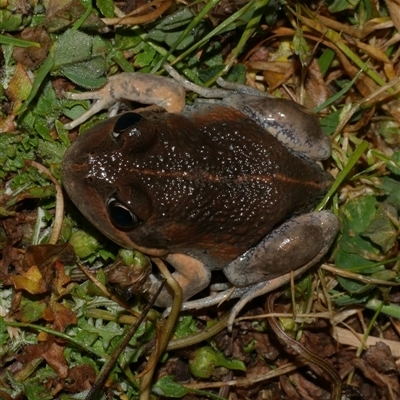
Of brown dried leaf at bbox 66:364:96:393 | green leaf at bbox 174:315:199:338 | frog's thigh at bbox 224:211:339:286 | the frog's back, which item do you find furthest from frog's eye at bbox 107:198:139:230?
brown dried leaf at bbox 66:364:96:393

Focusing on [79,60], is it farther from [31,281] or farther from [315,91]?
[315,91]

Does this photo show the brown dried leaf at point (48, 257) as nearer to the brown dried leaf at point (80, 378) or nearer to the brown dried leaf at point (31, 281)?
the brown dried leaf at point (31, 281)

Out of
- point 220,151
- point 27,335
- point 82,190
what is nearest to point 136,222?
point 82,190

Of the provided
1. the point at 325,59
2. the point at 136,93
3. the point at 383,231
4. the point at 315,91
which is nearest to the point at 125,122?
the point at 136,93

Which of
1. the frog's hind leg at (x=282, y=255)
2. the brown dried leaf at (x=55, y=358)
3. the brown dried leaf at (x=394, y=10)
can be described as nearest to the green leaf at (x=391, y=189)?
the frog's hind leg at (x=282, y=255)

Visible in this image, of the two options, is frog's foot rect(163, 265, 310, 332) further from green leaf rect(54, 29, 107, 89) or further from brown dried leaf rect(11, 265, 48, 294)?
green leaf rect(54, 29, 107, 89)

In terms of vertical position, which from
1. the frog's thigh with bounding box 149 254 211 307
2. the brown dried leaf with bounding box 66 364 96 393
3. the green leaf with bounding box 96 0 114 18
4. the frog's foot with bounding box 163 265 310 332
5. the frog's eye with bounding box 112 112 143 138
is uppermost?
the green leaf with bounding box 96 0 114 18

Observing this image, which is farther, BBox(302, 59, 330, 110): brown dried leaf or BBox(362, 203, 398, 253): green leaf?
BBox(302, 59, 330, 110): brown dried leaf

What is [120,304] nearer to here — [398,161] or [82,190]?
[82,190]
